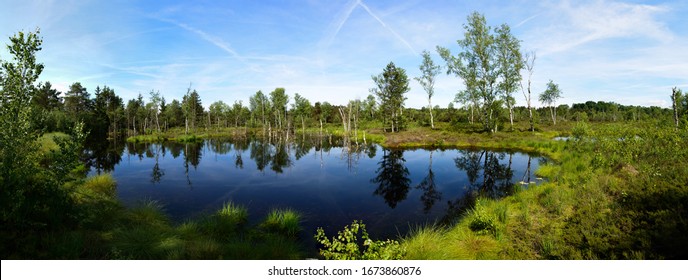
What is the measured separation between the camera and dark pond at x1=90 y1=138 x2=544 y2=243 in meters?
14.3

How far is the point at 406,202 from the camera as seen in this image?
16.3 metres

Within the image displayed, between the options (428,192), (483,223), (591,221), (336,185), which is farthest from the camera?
(336,185)

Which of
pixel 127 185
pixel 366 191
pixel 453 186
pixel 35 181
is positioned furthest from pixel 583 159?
pixel 127 185

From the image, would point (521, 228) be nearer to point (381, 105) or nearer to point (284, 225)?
point (284, 225)

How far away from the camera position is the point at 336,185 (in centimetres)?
2073

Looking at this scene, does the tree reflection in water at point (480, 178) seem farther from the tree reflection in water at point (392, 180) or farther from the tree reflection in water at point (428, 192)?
the tree reflection in water at point (392, 180)

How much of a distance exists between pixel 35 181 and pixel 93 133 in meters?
75.1

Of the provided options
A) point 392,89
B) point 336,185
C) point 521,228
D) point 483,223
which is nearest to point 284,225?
point 483,223

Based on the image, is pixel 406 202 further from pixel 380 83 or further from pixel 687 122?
pixel 380 83

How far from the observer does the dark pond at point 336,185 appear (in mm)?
14281

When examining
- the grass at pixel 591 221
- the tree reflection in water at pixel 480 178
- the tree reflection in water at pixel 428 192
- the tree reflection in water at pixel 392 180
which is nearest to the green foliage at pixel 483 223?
the grass at pixel 591 221

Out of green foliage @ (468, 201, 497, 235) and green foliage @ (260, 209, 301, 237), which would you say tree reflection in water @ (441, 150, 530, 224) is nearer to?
green foliage @ (468, 201, 497, 235)

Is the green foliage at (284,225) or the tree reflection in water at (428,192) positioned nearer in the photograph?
the green foliage at (284,225)

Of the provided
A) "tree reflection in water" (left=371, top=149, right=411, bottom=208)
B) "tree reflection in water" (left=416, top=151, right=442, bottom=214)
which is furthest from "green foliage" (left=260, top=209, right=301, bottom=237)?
"tree reflection in water" (left=416, top=151, right=442, bottom=214)
